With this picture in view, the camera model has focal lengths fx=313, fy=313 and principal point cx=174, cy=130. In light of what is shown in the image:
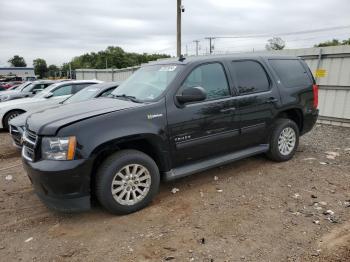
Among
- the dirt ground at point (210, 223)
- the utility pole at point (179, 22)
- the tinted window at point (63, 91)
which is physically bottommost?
the dirt ground at point (210, 223)

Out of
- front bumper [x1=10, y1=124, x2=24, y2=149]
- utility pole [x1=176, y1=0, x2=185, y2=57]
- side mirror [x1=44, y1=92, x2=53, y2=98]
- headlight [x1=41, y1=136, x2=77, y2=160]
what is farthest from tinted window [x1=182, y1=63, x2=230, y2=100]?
utility pole [x1=176, y1=0, x2=185, y2=57]

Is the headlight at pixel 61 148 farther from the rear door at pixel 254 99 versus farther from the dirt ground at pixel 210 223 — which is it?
the rear door at pixel 254 99

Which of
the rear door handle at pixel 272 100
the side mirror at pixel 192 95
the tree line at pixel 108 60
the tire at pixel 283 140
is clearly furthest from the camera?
the tree line at pixel 108 60

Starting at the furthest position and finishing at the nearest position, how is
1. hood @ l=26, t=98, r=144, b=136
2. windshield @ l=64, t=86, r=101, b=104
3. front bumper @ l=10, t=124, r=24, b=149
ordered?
windshield @ l=64, t=86, r=101, b=104 < front bumper @ l=10, t=124, r=24, b=149 < hood @ l=26, t=98, r=144, b=136

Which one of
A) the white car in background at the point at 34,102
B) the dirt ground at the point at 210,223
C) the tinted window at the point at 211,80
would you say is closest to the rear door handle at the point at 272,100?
the tinted window at the point at 211,80

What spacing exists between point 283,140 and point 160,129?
102 inches

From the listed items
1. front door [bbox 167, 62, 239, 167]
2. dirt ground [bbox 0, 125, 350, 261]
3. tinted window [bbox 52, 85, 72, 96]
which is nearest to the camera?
dirt ground [bbox 0, 125, 350, 261]

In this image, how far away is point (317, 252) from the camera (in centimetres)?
296

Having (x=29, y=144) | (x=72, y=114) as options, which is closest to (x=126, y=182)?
(x=72, y=114)

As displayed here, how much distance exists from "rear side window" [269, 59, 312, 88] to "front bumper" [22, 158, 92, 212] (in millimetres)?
3591

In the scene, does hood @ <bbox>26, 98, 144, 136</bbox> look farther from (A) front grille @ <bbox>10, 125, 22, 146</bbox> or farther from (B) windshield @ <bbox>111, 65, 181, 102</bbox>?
(A) front grille @ <bbox>10, 125, 22, 146</bbox>

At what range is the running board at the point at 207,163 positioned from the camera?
4.11m

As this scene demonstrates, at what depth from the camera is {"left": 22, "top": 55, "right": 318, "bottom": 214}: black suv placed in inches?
135

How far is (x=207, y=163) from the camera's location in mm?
4422
